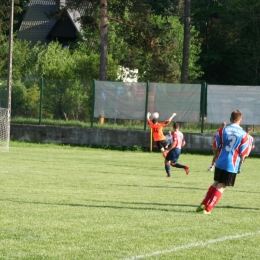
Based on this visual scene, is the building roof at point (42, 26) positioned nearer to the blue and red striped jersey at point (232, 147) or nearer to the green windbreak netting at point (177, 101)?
the green windbreak netting at point (177, 101)

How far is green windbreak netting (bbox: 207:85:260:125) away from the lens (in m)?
34.6

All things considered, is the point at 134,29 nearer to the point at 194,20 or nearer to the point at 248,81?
the point at 248,81

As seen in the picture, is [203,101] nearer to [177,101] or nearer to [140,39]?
[177,101]

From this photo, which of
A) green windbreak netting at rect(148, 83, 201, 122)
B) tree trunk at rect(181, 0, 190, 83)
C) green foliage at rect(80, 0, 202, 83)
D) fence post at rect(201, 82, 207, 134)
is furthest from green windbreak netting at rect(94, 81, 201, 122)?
tree trunk at rect(181, 0, 190, 83)

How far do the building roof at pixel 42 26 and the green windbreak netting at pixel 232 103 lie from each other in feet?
124

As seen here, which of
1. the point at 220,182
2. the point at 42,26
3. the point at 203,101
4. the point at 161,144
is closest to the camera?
the point at 220,182

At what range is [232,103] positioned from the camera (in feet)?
114

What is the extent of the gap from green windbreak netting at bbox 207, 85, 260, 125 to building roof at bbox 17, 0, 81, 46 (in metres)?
37.7

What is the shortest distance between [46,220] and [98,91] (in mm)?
25999

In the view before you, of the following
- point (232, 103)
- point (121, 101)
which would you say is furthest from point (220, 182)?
point (121, 101)

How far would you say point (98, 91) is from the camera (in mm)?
36750

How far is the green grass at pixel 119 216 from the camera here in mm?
8602

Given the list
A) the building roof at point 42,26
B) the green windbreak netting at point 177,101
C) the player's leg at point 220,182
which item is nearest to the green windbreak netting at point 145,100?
the green windbreak netting at point 177,101

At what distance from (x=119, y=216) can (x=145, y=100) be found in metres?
24.6
